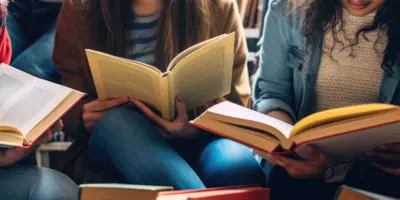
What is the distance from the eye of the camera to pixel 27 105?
102 cm

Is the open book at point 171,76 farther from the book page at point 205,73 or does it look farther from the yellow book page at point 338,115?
the yellow book page at point 338,115

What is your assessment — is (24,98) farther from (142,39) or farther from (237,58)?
(237,58)

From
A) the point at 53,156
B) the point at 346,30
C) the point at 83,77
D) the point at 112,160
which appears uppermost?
the point at 346,30

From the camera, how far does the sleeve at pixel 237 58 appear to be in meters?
1.26

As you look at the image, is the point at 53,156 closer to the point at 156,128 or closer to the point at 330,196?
the point at 156,128

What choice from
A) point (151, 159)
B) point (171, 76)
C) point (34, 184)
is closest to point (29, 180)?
point (34, 184)

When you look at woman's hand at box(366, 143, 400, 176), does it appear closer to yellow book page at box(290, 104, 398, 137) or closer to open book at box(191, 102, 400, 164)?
open book at box(191, 102, 400, 164)

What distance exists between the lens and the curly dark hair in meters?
1.10

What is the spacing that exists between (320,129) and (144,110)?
0.39 metres

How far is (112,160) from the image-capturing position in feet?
3.55

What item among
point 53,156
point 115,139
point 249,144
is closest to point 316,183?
point 249,144

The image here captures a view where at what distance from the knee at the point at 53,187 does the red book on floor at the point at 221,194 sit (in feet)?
0.75

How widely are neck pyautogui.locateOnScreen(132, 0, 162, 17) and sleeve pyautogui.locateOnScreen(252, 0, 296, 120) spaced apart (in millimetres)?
271

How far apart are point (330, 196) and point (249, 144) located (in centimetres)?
33
